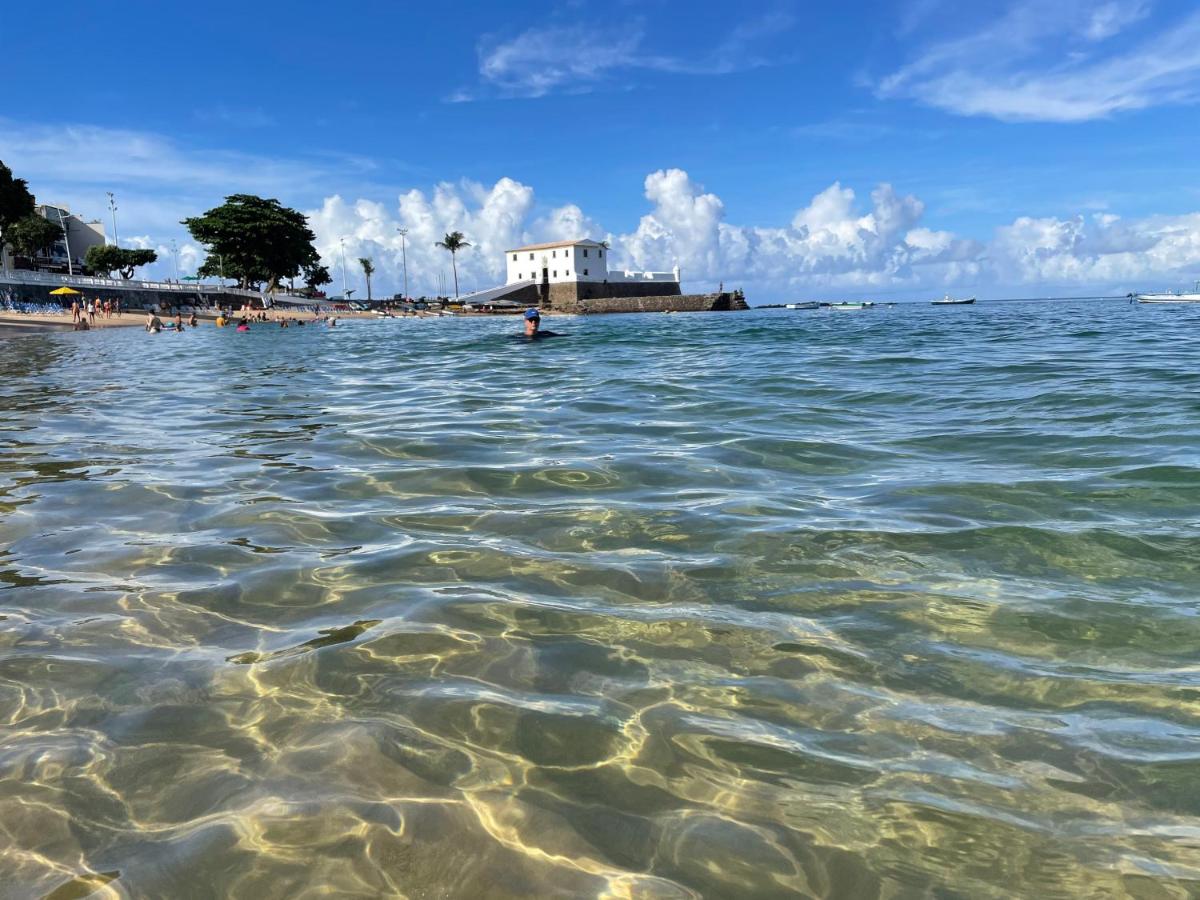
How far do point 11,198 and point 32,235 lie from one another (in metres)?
38.1

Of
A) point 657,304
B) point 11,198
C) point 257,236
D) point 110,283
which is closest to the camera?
point 11,198

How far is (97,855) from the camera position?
5.79ft

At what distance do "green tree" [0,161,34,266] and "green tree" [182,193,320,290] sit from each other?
43.2 ft

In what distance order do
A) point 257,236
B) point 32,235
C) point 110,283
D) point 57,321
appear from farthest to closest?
point 32,235 → point 257,236 → point 110,283 → point 57,321

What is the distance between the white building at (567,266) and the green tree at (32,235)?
51336 millimetres

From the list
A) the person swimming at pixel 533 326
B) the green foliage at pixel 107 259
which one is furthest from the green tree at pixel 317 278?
the person swimming at pixel 533 326

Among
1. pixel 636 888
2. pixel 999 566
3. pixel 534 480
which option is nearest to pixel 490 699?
pixel 636 888

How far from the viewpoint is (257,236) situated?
66500mm

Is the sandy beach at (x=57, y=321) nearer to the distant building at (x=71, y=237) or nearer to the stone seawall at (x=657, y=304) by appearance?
the stone seawall at (x=657, y=304)

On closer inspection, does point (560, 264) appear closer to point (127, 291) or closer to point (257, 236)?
point (257, 236)

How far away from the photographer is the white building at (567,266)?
291 feet

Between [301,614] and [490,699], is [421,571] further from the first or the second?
[490,699]

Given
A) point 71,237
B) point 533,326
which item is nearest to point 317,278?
point 71,237

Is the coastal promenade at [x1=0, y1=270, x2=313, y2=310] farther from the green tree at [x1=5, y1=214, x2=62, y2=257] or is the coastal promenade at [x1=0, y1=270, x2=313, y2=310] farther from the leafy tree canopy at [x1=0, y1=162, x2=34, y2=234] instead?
the green tree at [x1=5, y1=214, x2=62, y2=257]
